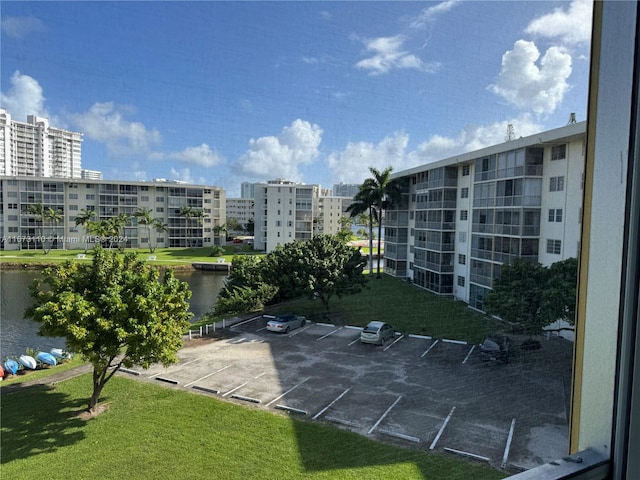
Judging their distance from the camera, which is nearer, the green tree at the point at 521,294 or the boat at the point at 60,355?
the green tree at the point at 521,294

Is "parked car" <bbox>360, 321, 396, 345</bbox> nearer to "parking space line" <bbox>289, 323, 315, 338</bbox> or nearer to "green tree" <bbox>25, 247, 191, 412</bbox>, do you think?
"parking space line" <bbox>289, 323, 315, 338</bbox>

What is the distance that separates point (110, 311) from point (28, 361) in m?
1.41

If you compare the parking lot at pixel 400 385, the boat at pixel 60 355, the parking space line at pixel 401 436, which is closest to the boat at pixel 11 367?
the boat at pixel 60 355

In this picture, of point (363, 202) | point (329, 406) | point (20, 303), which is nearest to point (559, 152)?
point (363, 202)

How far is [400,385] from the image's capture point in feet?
10.1

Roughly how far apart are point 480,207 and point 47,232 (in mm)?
2061

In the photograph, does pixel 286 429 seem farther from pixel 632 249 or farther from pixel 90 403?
pixel 632 249

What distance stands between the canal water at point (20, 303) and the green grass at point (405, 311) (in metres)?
1.68

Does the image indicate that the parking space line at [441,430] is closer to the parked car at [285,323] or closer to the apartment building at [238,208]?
the apartment building at [238,208]

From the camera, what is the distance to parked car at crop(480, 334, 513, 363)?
1.77 metres

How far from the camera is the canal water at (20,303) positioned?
1.85 meters

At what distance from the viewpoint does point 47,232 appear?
5.07ft

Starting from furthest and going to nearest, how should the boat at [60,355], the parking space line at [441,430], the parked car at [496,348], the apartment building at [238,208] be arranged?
1. the boat at [60,355]
2. the parking space line at [441,430]
3. the parked car at [496,348]
4. the apartment building at [238,208]

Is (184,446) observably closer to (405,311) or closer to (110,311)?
(110,311)
